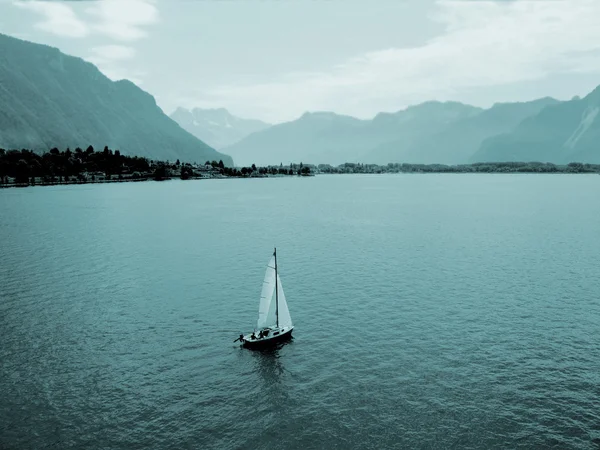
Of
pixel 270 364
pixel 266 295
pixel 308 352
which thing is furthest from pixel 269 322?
pixel 270 364

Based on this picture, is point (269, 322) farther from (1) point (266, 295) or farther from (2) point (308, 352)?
(2) point (308, 352)

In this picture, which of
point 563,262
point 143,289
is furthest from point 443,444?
point 563,262

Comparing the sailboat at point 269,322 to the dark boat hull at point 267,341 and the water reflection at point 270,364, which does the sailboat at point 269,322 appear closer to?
the dark boat hull at point 267,341

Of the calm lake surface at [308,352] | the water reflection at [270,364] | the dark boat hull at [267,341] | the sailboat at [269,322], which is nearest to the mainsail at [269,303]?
the sailboat at [269,322]

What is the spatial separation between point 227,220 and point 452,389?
14838 cm

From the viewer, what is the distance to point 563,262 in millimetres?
107062

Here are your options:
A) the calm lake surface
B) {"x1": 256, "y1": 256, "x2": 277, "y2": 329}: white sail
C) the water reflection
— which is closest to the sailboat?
{"x1": 256, "y1": 256, "x2": 277, "y2": 329}: white sail

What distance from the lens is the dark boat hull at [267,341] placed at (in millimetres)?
Result: 59656

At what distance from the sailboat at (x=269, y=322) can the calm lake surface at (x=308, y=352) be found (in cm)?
177

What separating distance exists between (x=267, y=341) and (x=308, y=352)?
5.68 m

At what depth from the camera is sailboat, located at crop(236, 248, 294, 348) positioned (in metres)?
60.0

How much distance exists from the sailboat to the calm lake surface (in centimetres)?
177

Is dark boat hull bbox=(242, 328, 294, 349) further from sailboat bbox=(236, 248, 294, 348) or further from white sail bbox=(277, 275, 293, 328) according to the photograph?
white sail bbox=(277, 275, 293, 328)

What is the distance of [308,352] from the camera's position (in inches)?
2311
